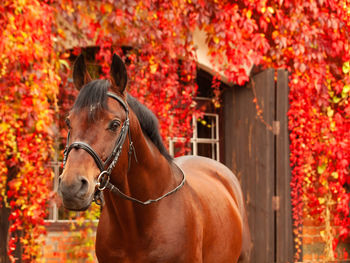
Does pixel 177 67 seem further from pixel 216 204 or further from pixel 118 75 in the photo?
pixel 118 75

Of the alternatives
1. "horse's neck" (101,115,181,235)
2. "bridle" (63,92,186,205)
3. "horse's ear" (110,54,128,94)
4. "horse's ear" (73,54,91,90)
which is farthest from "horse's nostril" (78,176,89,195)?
"horse's ear" (73,54,91,90)

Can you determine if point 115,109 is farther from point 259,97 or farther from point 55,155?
point 259,97

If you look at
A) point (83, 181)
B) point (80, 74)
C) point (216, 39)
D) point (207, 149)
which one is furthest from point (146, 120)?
point (207, 149)

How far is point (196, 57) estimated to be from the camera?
5.79m

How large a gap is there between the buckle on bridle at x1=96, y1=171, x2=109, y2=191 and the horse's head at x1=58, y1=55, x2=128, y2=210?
2 centimetres

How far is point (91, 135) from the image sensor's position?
2369mm

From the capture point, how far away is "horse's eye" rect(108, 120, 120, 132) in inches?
96.6

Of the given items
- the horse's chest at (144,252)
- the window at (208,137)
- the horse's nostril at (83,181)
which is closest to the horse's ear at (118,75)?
the horse's nostril at (83,181)

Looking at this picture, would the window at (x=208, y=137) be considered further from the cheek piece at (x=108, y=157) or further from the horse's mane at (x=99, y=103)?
the cheek piece at (x=108, y=157)

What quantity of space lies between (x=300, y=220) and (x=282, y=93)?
1557 mm

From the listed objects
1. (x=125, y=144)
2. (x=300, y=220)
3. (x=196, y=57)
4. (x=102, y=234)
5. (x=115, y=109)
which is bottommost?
(x=300, y=220)

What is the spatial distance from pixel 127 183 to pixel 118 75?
1.98 ft

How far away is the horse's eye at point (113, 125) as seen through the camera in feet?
8.05

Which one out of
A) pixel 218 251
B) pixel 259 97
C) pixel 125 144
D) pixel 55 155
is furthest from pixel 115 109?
pixel 259 97
